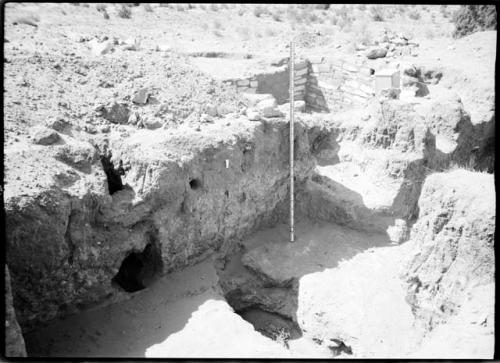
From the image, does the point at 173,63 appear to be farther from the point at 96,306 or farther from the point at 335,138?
the point at 96,306

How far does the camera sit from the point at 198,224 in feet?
30.1

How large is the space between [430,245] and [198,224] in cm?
384

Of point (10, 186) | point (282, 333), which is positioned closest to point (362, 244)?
point (282, 333)

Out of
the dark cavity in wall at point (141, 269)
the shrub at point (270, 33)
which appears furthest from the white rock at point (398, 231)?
the shrub at point (270, 33)

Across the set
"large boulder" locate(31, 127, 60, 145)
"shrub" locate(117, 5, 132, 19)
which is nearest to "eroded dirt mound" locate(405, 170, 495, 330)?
"large boulder" locate(31, 127, 60, 145)

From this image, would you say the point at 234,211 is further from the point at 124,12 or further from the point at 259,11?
the point at 259,11

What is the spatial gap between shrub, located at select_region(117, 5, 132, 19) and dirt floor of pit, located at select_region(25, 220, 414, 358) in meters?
11.1

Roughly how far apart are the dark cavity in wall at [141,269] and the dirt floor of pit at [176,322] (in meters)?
0.22

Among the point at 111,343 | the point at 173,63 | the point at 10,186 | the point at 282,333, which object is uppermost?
the point at 173,63

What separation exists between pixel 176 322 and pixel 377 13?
17801 millimetres

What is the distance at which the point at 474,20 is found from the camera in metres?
17.7

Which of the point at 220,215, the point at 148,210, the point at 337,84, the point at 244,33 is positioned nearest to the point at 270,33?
the point at 244,33

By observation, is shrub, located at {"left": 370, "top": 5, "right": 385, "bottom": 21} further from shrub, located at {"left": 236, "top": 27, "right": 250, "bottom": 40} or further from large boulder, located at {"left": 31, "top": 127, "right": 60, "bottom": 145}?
large boulder, located at {"left": 31, "top": 127, "right": 60, "bottom": 145}

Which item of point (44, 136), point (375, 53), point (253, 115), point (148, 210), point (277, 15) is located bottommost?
point (148, 210)
